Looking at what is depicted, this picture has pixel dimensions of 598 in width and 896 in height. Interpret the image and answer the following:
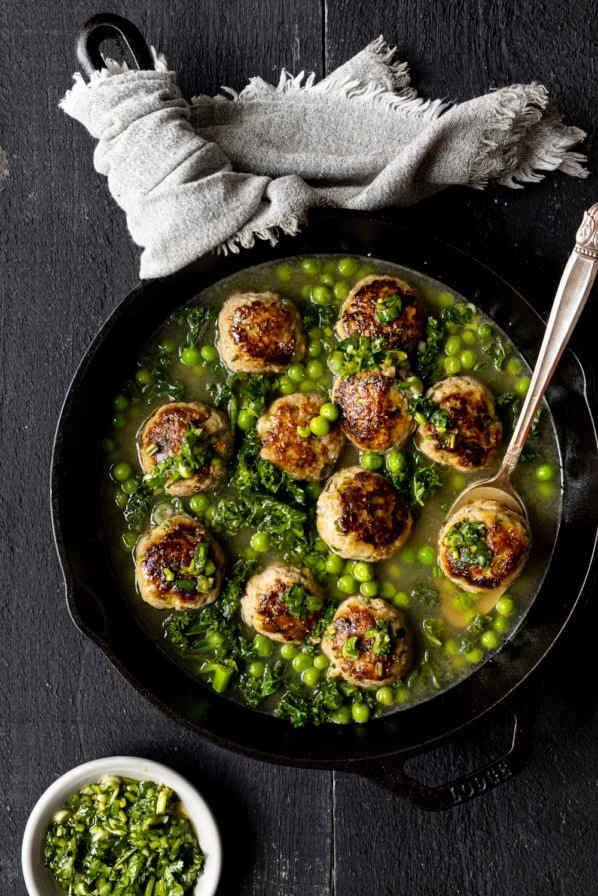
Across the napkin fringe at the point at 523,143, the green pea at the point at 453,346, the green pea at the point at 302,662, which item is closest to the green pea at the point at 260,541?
the green pea at the point at 302,662

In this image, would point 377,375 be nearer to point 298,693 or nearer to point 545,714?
point 298,693

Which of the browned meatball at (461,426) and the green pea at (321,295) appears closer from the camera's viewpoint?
the browned meatball at (461,426)

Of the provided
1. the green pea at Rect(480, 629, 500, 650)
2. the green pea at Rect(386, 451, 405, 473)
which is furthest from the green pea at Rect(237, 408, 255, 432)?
the green pea at Rect(480, 629, 500, 650)

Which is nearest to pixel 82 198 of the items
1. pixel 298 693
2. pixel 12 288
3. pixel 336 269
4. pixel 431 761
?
pixel 12 288

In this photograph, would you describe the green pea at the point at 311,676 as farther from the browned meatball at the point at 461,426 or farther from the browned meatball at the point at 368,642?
the browned meatball at the point at 461,426

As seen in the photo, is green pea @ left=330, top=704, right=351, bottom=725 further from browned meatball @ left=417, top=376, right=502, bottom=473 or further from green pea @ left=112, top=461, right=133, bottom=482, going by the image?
green pea @ left=112, top=461, right=133, bottom=482

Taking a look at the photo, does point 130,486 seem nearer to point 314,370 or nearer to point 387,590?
point 314,370
